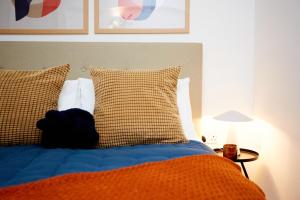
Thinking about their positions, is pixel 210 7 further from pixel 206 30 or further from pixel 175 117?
pixel 175 117

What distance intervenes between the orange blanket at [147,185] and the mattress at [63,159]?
0.12 metres

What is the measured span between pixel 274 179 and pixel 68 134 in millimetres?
1345

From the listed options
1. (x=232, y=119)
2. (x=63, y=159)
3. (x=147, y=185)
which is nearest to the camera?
(x=147, y=185)

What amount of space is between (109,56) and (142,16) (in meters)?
0.39

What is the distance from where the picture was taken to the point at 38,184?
804 mm

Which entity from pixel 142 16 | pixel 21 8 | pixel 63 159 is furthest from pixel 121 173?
pixel 21 8

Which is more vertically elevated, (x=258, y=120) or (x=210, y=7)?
(x=210, y=7)

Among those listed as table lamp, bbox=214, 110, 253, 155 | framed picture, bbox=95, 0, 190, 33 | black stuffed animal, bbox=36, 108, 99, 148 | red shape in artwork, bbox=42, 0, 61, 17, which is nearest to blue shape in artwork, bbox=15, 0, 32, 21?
red shape in artwork, bbox=42, 0, 61, 17

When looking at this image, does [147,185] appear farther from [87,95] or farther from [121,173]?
[87,95]

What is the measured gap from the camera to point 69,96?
1.72 m

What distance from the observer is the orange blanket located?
729mm

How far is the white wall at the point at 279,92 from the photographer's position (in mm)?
1601

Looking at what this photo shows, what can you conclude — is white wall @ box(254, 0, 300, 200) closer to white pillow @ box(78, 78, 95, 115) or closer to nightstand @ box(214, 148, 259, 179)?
nightstand @ box(214, 148, 259, 179)

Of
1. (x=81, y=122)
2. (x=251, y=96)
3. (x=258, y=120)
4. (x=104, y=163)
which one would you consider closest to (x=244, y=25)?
(x=251, y=96)
